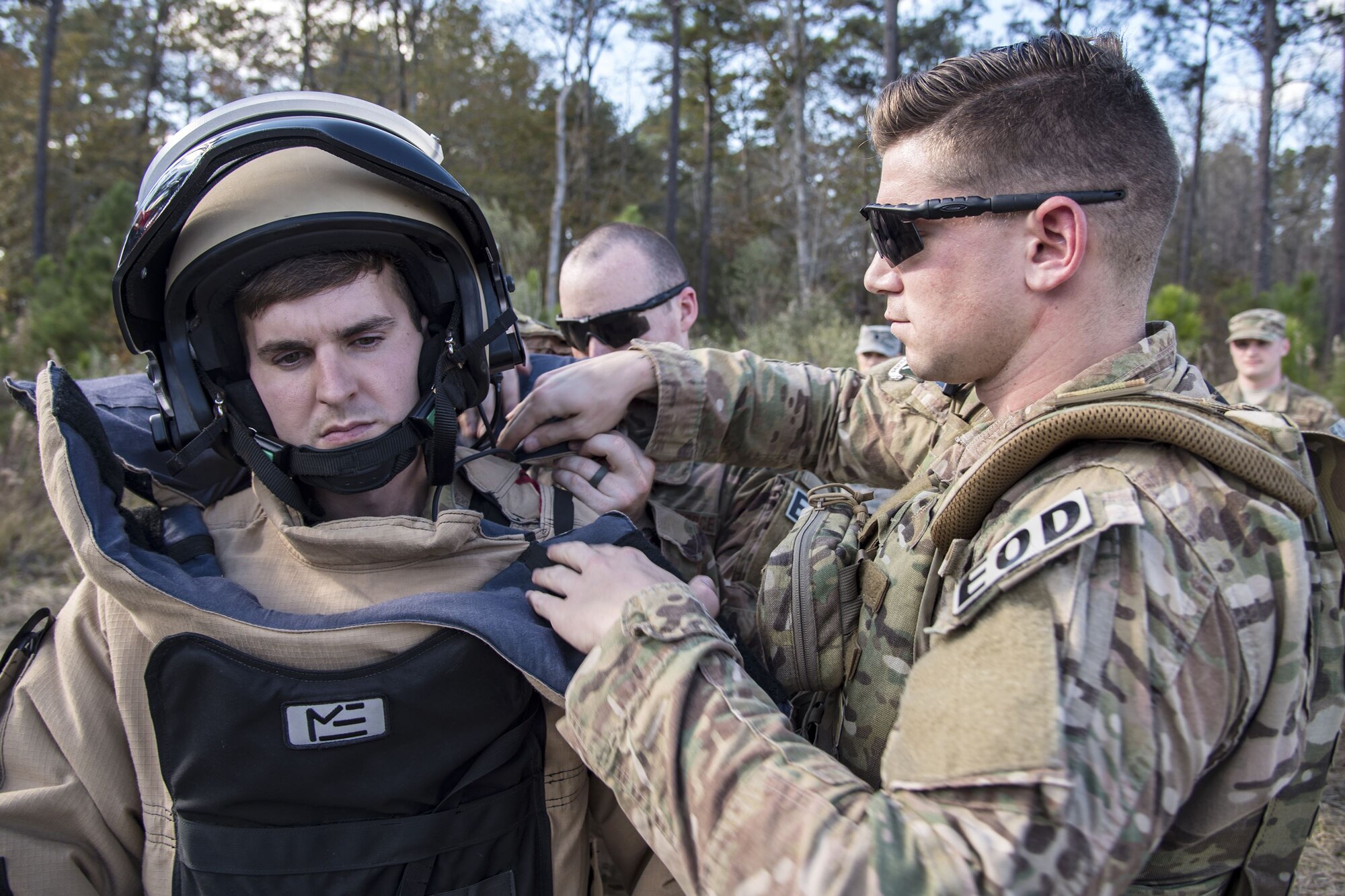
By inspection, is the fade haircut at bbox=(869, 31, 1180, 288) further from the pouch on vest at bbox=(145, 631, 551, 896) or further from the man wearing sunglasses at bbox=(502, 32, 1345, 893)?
the pouch on vest at bbox=(145, 631, 551, 896)

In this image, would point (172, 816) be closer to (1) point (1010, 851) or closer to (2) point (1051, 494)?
(1) point (1010, 851)

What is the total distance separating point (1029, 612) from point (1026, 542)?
10cm

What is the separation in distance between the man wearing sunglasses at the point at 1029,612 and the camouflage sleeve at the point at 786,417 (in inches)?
22.3

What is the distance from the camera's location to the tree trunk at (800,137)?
67.2 feet

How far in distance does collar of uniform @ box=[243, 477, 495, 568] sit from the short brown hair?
51 centimetres

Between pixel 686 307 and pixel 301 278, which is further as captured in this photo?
pixel 686 307

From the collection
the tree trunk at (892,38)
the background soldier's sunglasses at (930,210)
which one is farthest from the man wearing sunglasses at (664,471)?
the tree trunk at (892,38)

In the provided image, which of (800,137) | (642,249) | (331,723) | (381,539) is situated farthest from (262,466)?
(800,137)

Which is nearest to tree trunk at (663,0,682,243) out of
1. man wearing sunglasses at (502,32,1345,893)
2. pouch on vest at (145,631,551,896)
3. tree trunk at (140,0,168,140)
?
tree trunk at (140,0,168,140)

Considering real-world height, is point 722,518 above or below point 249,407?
below

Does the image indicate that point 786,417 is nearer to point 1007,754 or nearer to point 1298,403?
point 1007,754

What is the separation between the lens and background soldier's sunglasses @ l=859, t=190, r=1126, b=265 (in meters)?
1.50

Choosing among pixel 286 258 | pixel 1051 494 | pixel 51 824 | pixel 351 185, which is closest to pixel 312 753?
pixel 51 824

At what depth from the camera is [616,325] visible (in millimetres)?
3666
